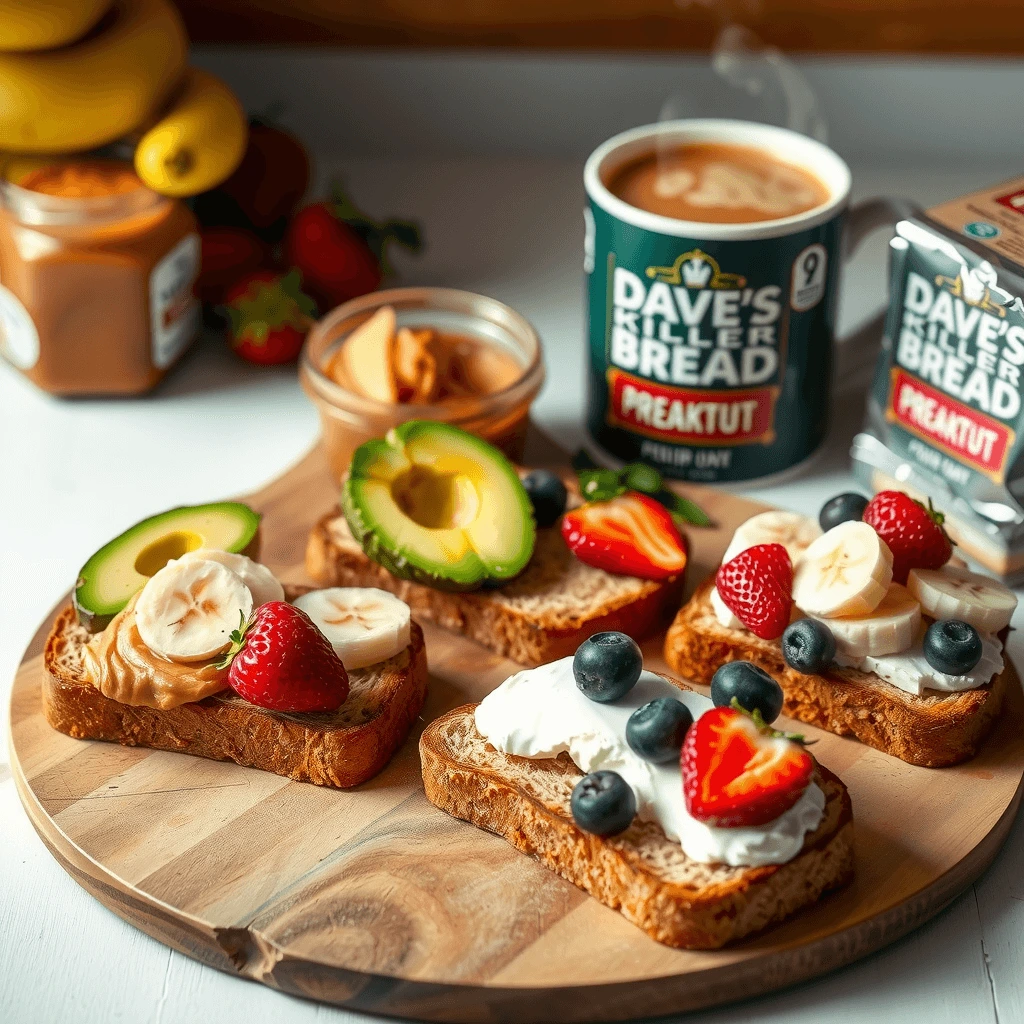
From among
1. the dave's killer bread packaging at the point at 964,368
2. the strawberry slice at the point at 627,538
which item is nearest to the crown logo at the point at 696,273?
the dave's killer bread packaging at the point at 964,368

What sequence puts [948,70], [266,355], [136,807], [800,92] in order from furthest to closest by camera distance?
[948,70]
[800,92]
[266,355]
[136,807]

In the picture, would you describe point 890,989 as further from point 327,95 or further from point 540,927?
point 327,95

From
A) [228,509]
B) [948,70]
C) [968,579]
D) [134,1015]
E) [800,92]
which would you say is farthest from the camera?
[948,70]

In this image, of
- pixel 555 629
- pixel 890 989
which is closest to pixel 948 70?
pixel 555 629

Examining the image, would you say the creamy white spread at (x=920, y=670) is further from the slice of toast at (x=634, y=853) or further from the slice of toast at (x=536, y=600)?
the slice of toast at (x=536, y=600)

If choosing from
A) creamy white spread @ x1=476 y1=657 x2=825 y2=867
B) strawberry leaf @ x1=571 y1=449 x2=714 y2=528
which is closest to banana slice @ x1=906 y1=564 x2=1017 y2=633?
creamy white spread @ x1=476 y1=657 x2=825 y2=867

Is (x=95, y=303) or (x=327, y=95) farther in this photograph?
(x=327, y=95)

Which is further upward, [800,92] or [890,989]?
[800,92]
